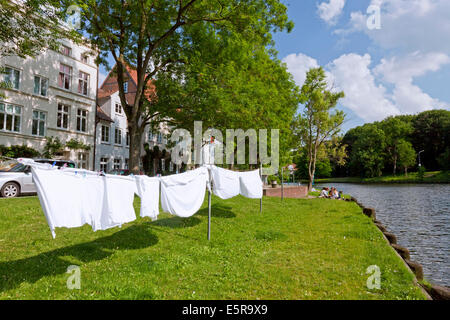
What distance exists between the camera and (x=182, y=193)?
7551 millimetres

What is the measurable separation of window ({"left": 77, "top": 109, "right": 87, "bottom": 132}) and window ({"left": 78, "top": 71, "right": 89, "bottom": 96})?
2.14m

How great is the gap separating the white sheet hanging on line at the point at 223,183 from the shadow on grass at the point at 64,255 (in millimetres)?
2790

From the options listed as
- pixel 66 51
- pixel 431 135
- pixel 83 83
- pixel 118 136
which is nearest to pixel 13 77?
pixel 66 51

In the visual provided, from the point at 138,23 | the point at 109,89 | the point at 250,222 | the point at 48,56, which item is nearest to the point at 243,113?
the point at 138,23

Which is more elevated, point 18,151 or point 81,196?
point 18,151

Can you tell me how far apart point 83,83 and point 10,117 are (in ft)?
29.3

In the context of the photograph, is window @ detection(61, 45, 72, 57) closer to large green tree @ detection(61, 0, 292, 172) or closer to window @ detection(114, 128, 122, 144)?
window @ detection(114, 128, 122, 144)

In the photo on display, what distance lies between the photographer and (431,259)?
10.8 m
